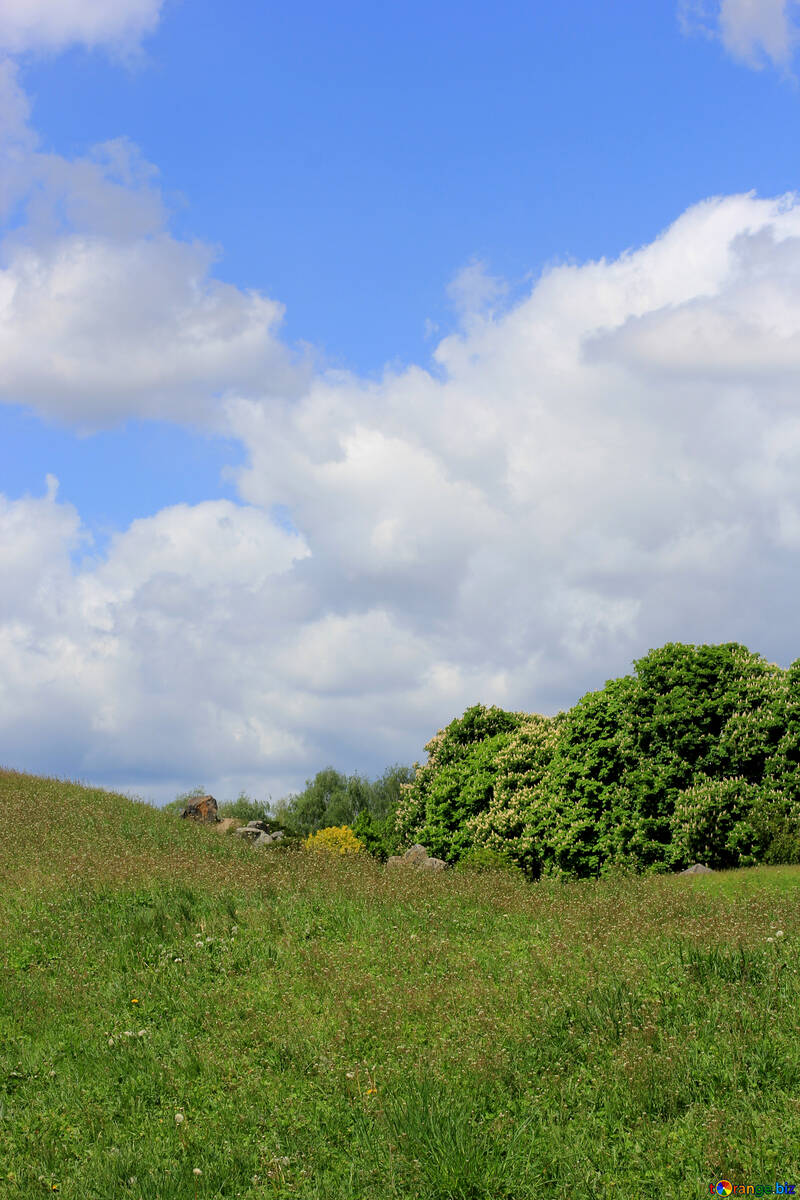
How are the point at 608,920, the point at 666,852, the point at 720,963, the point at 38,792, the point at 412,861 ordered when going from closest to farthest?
the point at 720,963
the point at 608,920
the point at 666,852
the point at 412,861
the point at 38,792

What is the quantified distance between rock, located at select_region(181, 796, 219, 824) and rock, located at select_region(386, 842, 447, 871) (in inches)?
315

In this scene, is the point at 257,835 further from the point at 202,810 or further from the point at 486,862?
the point at 486,862

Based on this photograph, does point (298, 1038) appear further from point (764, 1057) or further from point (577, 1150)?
point (764, 1057)

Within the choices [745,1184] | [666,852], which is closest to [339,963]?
[745,1184]

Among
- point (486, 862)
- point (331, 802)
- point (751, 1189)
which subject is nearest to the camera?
point (751, 1189)

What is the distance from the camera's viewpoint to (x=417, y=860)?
23828 mm

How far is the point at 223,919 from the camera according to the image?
40.5ft

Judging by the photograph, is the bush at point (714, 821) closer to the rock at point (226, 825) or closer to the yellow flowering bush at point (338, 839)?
the yellow flowering bush at point (338, 839)

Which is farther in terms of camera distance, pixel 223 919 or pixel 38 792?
pixel 38 792

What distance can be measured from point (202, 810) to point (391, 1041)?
23.4 metres

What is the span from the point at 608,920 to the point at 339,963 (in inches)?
146

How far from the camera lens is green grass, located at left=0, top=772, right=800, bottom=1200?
7.05 m

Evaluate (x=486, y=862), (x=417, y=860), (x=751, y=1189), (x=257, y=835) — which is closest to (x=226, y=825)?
(x=257, y=835)

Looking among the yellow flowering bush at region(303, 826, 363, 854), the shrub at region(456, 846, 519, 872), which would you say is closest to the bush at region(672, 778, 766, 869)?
the shrub at region(456, 846, 519, 872)
